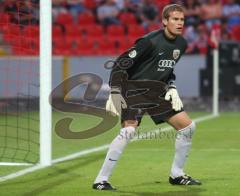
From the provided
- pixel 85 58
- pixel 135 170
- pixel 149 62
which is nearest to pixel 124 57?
pixel 149 62

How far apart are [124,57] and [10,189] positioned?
6.17 feet

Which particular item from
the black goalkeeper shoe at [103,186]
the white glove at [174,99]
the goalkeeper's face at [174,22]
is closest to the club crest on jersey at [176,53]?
the goalkeeper's face at [174,22]

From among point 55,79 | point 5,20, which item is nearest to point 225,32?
point 55,79

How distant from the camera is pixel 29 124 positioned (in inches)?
→ 626

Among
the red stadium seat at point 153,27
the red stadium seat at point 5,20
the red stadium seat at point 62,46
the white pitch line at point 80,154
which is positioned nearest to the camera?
the white pitch line at point 80,154

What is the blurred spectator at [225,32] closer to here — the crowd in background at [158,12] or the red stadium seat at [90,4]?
the crowd in background at [158,12]

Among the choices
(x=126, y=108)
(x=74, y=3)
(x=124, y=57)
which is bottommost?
(x=126, y=108)

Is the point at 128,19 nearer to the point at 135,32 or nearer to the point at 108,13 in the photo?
the point at 108,13

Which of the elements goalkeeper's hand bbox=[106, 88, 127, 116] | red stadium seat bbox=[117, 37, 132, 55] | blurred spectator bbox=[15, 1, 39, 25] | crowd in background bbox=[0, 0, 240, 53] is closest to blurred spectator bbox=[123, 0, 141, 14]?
crowd in background bbox=[0, 0, 240, 53]

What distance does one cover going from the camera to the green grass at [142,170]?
810cm

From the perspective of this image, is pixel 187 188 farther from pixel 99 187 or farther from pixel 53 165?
pixel 53 165

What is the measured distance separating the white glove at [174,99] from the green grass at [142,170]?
88 cm

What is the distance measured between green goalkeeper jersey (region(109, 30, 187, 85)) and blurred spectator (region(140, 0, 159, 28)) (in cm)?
1684

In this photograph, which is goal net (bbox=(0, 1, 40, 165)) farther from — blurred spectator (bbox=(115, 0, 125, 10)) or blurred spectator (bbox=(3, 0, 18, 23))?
blurred spectator (bbox=(115, 0, 125, 10))
